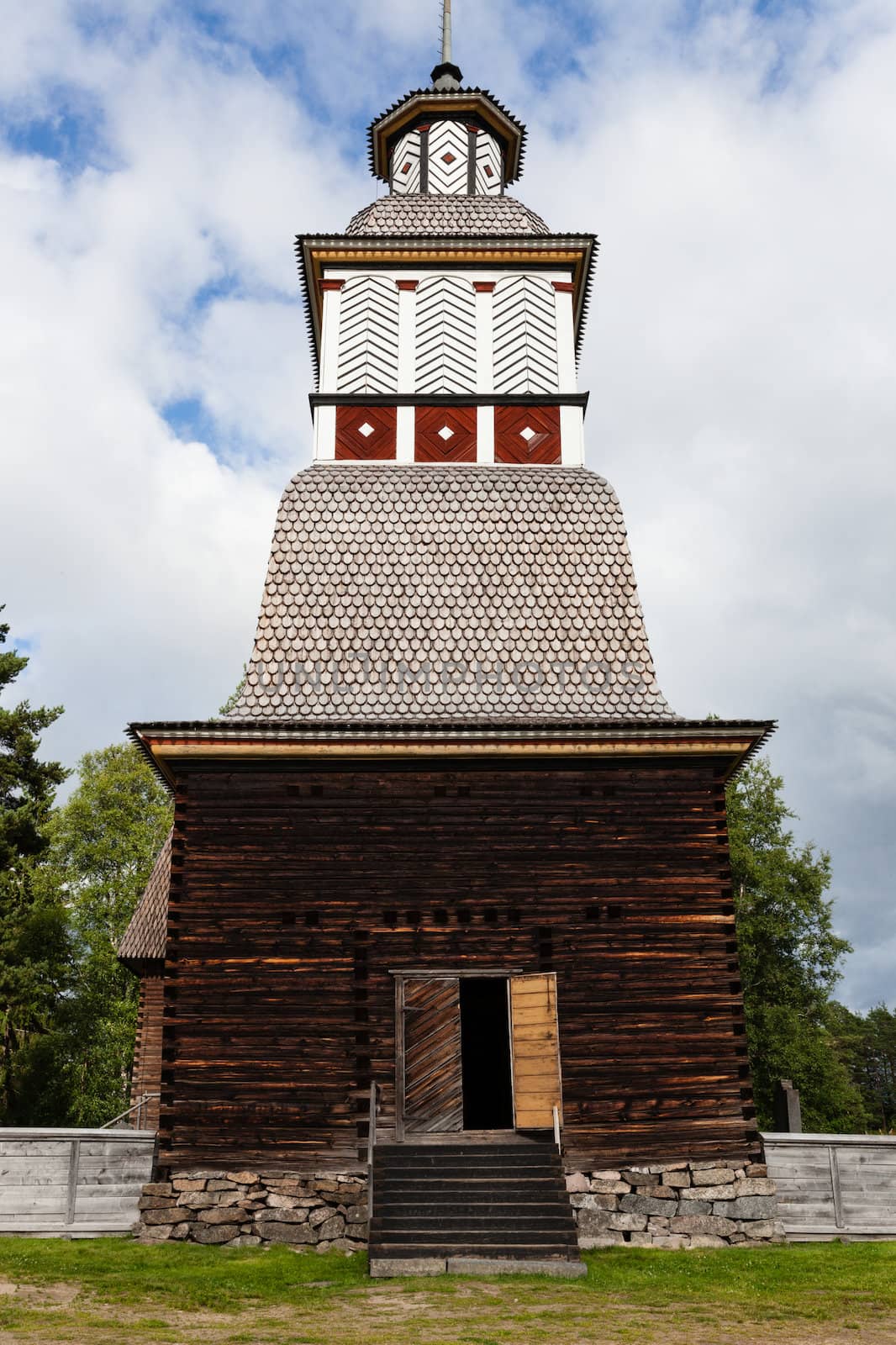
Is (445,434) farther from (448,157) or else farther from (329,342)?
(448,157)

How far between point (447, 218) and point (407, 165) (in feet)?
14.2

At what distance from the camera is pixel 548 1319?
9992 mm

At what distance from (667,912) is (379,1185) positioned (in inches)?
207

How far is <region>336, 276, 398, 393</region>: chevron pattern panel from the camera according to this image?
2105 centimetres

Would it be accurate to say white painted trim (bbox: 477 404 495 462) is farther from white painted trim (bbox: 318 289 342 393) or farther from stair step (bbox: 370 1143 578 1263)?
stair step (bbox: 370 1143 578 1263)

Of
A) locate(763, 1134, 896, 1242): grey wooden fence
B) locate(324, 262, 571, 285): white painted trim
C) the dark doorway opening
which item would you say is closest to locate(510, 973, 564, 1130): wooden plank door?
locate(763, 1134, 896, 1242): grey wooden fence

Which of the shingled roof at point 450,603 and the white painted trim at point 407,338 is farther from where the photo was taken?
the white painted trim at point 407,338

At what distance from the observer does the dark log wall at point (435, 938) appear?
48.1 feet

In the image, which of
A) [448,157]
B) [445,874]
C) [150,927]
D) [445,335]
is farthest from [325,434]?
[150,927]

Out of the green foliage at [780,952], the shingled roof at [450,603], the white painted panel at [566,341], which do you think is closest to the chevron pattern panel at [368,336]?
the shingled roof at [450,603]

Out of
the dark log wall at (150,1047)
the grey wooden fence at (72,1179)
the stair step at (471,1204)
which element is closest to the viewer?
the stair step at (471,1204)

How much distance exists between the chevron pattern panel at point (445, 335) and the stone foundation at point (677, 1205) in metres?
13.5

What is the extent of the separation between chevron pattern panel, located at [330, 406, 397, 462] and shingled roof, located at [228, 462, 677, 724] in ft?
1.63

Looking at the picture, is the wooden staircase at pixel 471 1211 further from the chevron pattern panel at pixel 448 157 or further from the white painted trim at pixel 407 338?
the chevron pattern panel at pixel 448 157
